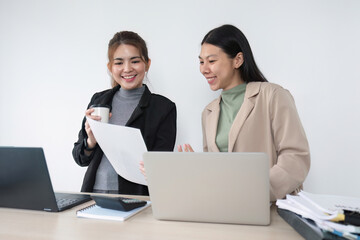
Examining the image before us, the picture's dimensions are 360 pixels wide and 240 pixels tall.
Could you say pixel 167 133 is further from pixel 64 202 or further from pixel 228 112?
pixel 64 202

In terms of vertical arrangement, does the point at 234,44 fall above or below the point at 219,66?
above

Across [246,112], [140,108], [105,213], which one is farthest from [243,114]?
[105,213]

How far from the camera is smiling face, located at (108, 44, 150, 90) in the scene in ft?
5.29

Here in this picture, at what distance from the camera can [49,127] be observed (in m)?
2.50

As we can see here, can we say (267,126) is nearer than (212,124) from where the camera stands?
Yes

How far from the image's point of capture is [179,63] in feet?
6.91

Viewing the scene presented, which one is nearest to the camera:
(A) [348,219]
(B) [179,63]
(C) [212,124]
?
(A) [348,219]

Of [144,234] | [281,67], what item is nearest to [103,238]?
[144,234]

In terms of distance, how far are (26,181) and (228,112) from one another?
1.00m

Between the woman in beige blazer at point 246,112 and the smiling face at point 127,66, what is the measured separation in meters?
0.37

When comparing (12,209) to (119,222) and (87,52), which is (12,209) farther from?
(87,52)

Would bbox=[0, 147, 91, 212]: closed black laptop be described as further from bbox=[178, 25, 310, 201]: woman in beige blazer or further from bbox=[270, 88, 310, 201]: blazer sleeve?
bbox=[270, 88, 310, 201]: blazer sleeve

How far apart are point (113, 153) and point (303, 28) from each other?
1450 mm

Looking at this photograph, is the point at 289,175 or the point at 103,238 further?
the point at 289,175
